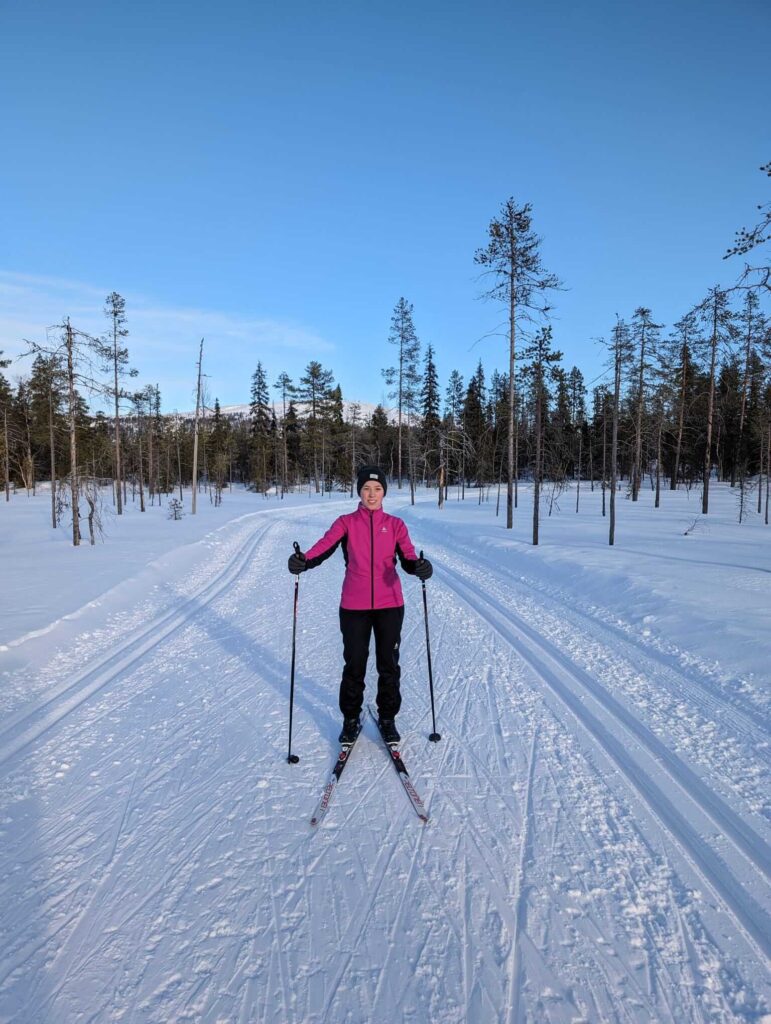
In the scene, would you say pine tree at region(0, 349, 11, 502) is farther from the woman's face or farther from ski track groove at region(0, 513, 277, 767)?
the woman's face

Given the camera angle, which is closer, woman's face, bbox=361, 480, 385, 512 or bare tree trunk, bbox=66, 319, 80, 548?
woman's face, bbox=361, 480, 385, 512

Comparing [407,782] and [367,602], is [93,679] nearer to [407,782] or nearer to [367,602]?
[367,602]

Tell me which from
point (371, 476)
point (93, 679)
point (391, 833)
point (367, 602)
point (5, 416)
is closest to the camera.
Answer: point (391, 833)

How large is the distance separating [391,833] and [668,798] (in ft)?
6.78

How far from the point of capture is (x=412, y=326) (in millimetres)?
40719

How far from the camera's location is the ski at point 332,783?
3.28 metres

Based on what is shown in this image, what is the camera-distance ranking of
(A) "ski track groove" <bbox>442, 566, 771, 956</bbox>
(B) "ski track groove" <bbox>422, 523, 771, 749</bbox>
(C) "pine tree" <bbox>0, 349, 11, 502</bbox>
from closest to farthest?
(A) "ski track groove" <bbox>442, 566, 771, 956</bbox> → (B) "ski track groove" <bbox>422, 523, 771, 749</bbox> → (C) "pine tree" <bbox>0, 349, 11, 502</bbox>

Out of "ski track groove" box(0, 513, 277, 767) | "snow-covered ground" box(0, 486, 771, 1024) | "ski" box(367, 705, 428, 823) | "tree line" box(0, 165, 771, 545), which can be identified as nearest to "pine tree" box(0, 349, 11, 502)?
"tree line" box(0, 165, 771, 545)

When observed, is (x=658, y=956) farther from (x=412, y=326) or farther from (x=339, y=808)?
(x=412, y=326)

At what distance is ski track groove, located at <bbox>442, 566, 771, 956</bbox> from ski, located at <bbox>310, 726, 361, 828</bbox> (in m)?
2.22

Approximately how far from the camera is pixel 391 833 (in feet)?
10.2

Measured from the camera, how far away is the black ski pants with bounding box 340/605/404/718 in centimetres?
414

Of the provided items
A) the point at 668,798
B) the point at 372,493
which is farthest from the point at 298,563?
the point at 668,798

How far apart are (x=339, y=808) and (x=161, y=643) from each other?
15.3 feet
